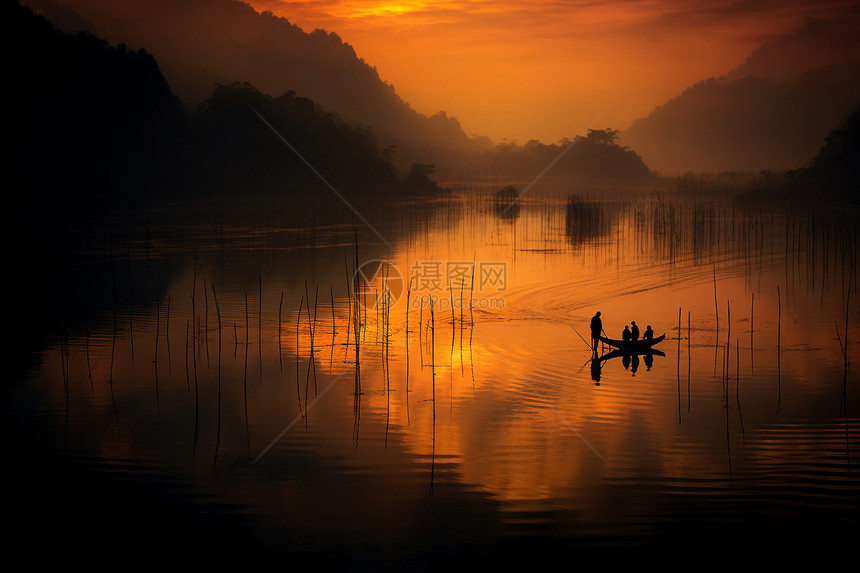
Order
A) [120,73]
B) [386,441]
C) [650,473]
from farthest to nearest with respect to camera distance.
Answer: [120,73]
[386,441]
[650,473]

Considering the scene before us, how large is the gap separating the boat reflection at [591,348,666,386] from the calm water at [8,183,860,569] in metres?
0.05

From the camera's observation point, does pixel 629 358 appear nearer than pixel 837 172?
Yes

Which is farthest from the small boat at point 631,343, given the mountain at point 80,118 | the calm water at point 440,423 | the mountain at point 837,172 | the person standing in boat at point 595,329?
the mountain at point 837,172

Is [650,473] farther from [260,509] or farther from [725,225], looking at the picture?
[725,225]

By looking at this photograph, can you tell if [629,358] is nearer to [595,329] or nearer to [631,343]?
[631,343]

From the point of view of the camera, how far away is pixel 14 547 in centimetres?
655

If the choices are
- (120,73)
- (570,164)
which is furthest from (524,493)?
(570,164)

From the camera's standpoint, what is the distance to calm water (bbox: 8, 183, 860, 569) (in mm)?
6656

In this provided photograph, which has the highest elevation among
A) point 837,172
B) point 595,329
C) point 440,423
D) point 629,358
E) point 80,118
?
point 80,118

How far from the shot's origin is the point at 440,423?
911 cm

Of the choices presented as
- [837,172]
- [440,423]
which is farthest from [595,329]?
[837,172]

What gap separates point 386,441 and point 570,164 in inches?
3130

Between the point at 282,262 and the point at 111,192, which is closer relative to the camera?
the point at 282,262

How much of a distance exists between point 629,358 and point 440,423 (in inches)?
155
